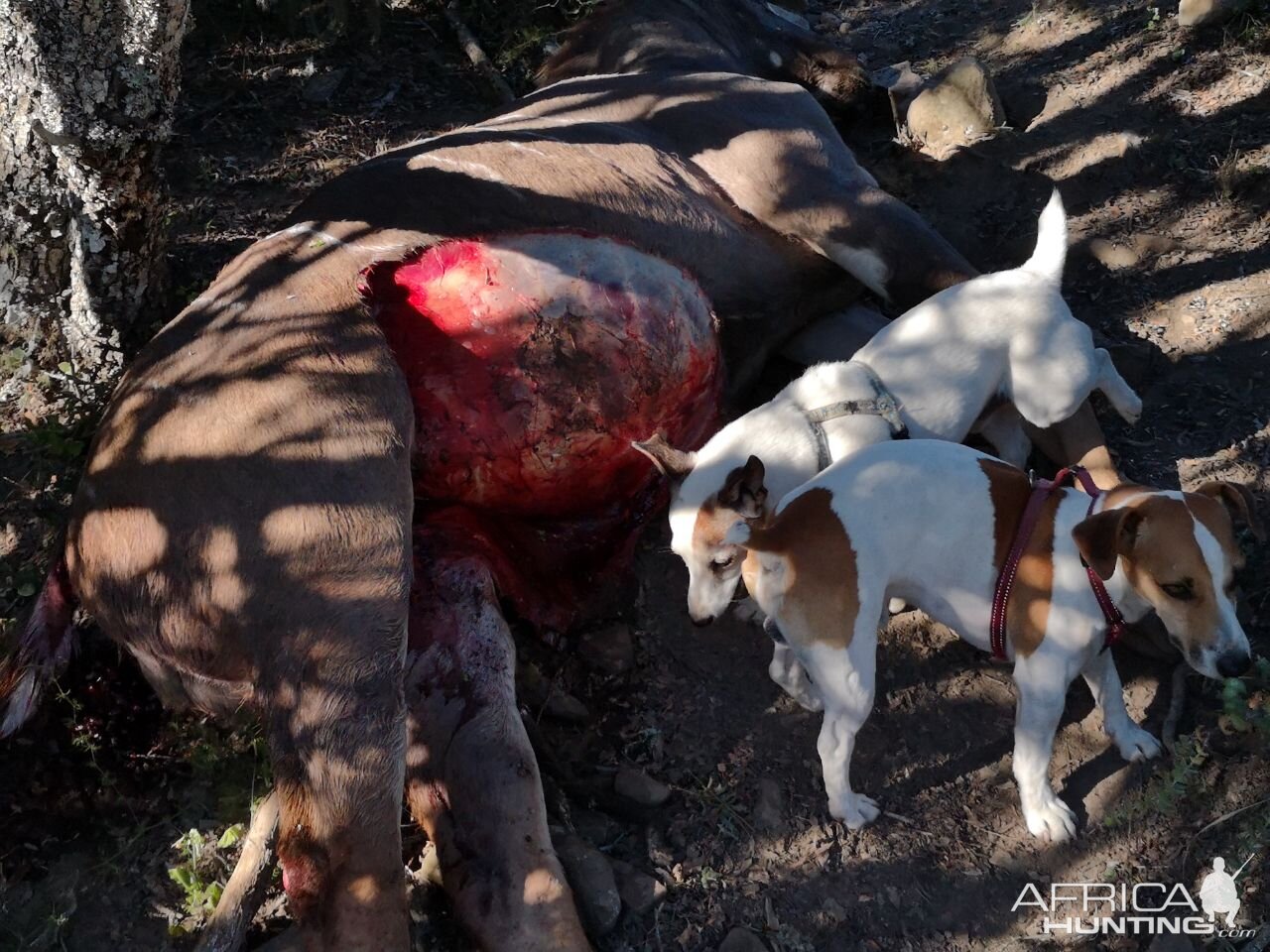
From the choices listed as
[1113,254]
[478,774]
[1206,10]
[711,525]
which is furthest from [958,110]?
[478,774]

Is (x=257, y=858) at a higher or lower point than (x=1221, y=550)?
lower

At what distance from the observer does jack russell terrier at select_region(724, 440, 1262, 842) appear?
9.07ft

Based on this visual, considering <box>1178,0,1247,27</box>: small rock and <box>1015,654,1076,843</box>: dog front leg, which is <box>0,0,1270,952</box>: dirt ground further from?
<box>1178,0,1247,27</box>: small rock

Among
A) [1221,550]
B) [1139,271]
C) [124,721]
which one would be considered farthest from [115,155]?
[1139,271]

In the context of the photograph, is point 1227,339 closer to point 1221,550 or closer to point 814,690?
point 1221,550

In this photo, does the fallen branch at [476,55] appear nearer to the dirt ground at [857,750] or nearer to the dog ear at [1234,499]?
the dirt ground at [857,750]

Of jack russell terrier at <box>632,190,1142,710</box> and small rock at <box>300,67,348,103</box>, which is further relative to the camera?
small rock at <box>300,67,348,103</box>

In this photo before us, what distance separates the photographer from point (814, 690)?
3283mm

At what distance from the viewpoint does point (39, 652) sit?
117 inches

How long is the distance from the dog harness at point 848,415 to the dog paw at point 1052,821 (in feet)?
3.68

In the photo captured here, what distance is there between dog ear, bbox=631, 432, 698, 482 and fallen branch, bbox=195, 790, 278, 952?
1376 millimetres

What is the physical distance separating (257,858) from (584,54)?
3.77 m

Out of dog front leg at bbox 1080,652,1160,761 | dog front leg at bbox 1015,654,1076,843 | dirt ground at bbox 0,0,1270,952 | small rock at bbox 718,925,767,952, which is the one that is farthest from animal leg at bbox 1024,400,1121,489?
small rock at bbox 718,925,767,952

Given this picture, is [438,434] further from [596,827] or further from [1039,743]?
[1039,743]
